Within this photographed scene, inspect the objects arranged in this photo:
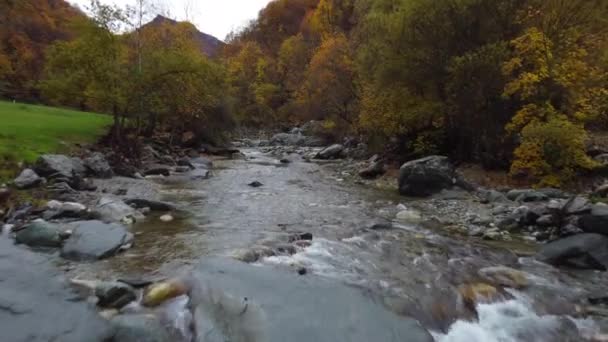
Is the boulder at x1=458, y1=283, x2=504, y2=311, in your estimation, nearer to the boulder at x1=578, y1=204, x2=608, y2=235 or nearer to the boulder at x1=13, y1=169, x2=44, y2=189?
the boulder at x1=578, y1=204, x2=608, y2=235

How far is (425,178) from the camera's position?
16.0 m

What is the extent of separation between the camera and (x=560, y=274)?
8117 mm

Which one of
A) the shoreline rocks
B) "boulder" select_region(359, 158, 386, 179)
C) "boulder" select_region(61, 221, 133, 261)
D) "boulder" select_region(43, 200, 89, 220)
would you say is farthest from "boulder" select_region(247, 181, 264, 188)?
"boulder" select_region(61, 221, 133, 261)

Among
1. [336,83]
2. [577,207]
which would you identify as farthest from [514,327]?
[336,83]

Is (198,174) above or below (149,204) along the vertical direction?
below

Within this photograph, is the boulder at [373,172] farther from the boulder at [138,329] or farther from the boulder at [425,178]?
the boulder at [138,329]

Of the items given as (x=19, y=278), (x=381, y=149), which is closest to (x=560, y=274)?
(x=19, y=278)

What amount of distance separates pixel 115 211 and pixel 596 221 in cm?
1135

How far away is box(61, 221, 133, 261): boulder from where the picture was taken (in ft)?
25.1

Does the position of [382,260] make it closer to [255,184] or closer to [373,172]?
[255,184]

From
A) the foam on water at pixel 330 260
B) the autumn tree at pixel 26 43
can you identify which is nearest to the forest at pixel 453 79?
the foam on water at pixel 330 260

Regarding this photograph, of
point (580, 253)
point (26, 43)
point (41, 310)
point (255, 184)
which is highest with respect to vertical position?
point (26, 43)

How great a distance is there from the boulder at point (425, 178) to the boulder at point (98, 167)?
482 inches

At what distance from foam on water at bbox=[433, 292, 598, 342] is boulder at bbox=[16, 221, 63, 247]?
7.26 metres
